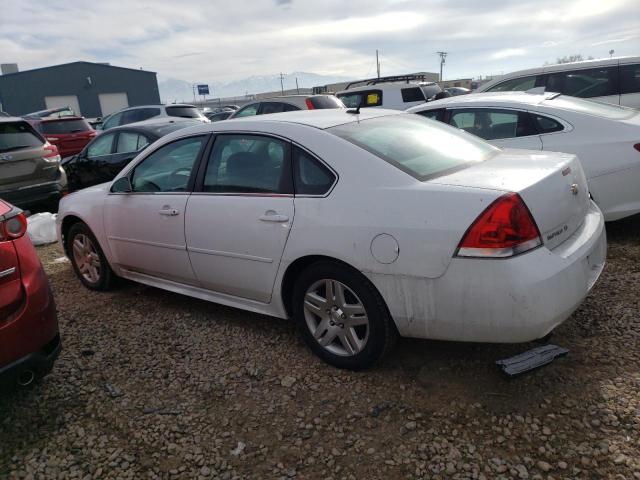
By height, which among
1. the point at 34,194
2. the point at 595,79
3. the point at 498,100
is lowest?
the point at 34,194

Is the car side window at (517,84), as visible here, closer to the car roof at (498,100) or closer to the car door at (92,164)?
the car roof at (498,100)

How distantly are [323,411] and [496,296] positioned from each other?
1078mm

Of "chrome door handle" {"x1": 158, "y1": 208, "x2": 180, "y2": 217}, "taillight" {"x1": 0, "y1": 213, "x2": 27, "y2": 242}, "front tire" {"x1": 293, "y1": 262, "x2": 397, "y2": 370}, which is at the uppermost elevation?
"taillight" {"x1": 0, "y1": 213, "x2": 27, "y2": 242}

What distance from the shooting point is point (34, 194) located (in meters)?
7.27

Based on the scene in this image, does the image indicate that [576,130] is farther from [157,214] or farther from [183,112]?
[183,112]

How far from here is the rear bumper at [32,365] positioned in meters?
2.46

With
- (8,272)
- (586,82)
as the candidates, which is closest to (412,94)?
(586,82)

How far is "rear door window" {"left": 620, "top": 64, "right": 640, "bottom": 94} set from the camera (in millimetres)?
6801

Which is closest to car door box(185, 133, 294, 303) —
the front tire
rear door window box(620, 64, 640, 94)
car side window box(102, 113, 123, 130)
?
the front tire

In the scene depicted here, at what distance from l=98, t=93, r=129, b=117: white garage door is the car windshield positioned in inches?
1882

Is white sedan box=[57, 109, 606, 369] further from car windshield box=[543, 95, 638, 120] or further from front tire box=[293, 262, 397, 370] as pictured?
car windshield box=[543, 95, 638, 120]

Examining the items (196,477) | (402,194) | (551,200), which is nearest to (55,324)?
(196,477)

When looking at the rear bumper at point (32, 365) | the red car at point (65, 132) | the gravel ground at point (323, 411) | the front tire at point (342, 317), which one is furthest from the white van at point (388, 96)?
the rear bumper at point (32, 365)

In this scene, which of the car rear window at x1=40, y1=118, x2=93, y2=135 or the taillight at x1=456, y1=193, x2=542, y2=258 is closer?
the taillight at x1=456, y1=193, x2=542, y2=258
